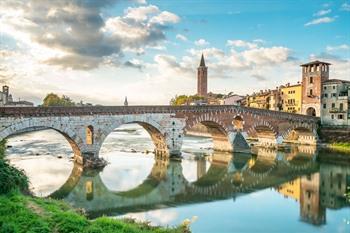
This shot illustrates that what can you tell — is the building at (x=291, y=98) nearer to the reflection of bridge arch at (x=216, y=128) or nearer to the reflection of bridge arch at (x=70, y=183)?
the reflection of bridge arch at (x=216, y=128)

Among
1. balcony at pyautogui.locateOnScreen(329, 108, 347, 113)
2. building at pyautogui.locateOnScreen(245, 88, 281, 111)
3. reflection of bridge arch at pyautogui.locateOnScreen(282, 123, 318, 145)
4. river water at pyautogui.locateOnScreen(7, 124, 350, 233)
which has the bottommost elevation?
river water at pyautogui.locateOnScreen(7, 124, 350, 233)

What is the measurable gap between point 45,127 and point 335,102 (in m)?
39.8

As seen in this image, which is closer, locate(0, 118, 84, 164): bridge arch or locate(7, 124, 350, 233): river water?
locate(7, 124, 350, 233): river water

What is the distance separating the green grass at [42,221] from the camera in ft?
33.8

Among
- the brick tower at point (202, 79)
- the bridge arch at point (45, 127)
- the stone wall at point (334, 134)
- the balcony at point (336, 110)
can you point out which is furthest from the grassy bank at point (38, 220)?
the brick tower at point (202, 79)

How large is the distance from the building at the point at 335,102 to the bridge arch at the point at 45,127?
3582 cm

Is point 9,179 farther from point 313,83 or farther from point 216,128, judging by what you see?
point 313,83

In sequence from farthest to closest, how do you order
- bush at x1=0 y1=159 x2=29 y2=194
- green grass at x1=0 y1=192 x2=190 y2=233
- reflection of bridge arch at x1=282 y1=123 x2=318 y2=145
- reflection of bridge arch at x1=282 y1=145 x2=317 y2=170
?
1. reflection of bridge arch at x1=282 y1=123 x2=318 y2=145
2. reflection of bridge arch at x1=282 y1=145 x2=317 y2=170
3. bush at x1=0 y1=159 x2=29 y2=194
4. green grass at x1=0 y1=192 x2=190 y2=233

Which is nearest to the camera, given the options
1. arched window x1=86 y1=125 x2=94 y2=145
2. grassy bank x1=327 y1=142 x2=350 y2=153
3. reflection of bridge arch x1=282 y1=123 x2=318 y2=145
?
arched window x1=86 y1=125 x2=94 y2=145

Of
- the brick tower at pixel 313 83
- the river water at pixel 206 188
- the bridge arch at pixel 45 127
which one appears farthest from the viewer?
the brick tower at pixel 313 83

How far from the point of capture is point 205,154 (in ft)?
125

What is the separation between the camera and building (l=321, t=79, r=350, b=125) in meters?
49.0

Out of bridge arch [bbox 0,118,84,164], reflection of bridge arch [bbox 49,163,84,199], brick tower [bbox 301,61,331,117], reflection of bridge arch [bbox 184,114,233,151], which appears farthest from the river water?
brick tower [bbox 301,61,331,117]

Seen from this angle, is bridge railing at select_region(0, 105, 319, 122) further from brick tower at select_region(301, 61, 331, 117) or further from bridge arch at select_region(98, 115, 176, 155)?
brick tower at select_region(301, 61, 331, 117)
